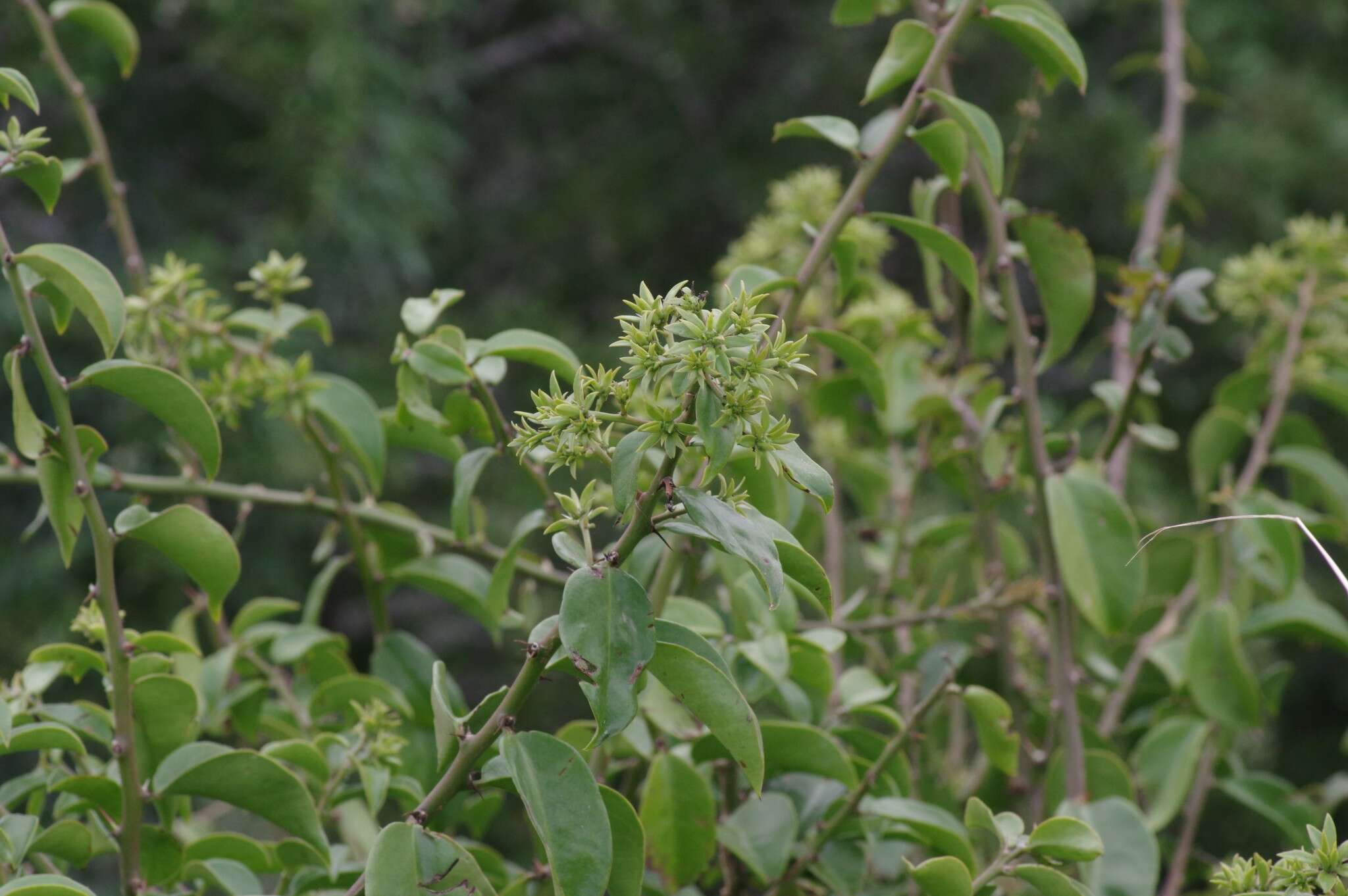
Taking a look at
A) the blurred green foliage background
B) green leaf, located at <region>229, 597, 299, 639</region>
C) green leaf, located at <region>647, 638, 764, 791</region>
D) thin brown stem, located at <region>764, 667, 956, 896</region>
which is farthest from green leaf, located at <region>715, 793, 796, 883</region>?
the blurred green foliage background

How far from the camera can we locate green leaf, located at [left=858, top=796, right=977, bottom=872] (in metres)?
0.43

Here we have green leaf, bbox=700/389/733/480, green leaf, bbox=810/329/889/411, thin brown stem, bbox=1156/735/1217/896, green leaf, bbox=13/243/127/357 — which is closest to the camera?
green leaf, bbox=700/389/733/480

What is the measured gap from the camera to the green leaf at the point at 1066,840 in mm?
373

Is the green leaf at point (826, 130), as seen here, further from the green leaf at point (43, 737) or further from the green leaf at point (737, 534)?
the green leaf at point (43, 737)

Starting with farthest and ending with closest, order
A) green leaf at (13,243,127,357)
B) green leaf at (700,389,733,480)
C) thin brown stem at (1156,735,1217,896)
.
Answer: thin brown stem at (1156,735,1217,896), green leaf at (13,243,127,357), green leaf at (700,389,733,480)

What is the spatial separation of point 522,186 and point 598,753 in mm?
2636

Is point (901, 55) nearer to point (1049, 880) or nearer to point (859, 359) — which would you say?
point (859, 359)

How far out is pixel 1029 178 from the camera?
2.75m

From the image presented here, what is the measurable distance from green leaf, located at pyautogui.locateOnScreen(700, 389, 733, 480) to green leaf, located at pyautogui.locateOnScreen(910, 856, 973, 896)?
0.16 metres

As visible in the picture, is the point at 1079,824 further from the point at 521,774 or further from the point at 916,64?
the point at 916,64

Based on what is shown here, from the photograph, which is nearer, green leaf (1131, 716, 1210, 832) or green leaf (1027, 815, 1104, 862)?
green leaf (1027, 815, 1104, 862)

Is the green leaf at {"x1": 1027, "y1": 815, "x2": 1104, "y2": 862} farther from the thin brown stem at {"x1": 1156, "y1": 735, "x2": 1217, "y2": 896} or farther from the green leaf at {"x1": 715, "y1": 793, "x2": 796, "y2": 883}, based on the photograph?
the thin brown stem at {"x1": 1156, "y1": 735, "x2": 1217, "y2": 896}

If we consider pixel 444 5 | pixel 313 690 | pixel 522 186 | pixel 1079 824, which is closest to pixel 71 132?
pixel 444 5

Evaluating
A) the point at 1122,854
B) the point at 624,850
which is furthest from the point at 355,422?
the point at 1122,854
